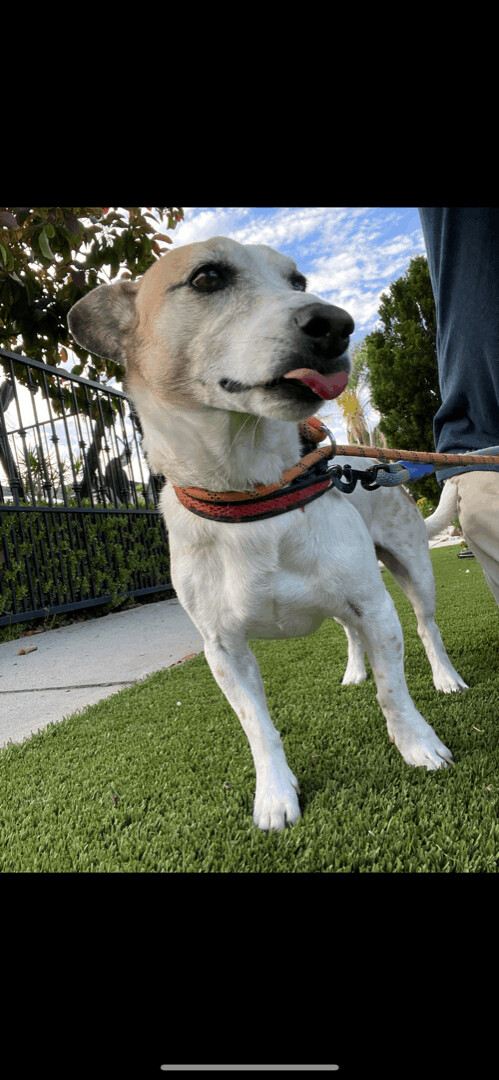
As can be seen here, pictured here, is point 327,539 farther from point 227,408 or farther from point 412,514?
point 412,514

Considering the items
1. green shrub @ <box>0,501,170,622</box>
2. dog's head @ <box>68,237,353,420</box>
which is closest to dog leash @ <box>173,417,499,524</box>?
dog's head @ <box>68,237,353,420</box>

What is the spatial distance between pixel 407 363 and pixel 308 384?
404cm

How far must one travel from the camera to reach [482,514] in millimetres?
2037

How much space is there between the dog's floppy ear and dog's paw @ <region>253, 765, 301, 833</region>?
3.78 ft

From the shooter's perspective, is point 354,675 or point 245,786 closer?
point 245,786

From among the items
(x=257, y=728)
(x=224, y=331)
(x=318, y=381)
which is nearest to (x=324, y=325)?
(x=318, y=381)

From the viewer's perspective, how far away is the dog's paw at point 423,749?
1.59 meters

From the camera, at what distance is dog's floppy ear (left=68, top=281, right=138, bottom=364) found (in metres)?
1.49

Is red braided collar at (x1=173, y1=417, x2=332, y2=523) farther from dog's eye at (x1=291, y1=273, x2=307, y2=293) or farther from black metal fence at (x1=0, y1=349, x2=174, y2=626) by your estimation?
black metal fence at (x1=0, y1=349, x2=174, y2=626)

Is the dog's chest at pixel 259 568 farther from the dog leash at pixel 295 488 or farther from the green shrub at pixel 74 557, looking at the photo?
the green shrub at pixel 74 557

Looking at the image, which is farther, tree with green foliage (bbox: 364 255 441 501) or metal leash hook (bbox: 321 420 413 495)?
tree with green foliage (bbox: 364 255 441 501)

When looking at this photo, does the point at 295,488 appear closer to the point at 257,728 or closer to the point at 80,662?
the point at 257,728
